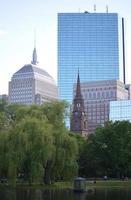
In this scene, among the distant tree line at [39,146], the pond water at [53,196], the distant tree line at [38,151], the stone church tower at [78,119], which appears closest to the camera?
the pond water at [53,196]

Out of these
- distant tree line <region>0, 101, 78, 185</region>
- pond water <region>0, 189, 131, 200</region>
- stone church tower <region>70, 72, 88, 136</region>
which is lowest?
pond water <region>0, 189, 131, 200</region>

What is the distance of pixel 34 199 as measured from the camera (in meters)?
43.4

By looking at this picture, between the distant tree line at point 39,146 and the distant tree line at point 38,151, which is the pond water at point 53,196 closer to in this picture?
the distant tree line at point 38,151

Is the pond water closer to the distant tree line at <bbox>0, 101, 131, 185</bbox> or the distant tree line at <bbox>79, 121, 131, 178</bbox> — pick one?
the distant tree line at <bbox>0, 101, 131, 185</bbox>

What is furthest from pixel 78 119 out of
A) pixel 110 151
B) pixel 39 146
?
pixel 39 146

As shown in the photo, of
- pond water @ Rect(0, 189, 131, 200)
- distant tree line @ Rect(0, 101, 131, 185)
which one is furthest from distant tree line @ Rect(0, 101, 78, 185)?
pond water @ Rect(0, 189, 131, 200)

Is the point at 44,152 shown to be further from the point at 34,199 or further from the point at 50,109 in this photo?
the point at 34,199

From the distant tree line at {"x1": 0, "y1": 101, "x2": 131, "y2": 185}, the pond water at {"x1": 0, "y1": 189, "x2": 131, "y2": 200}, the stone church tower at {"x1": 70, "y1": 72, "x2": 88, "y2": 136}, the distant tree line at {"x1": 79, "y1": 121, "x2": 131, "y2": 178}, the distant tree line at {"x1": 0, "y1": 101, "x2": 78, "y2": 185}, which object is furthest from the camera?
the stone church tower at {"x1": 70, "y1": 72, "x2": 88, "y2": 136}

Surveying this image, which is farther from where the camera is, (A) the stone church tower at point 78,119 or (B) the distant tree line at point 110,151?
(A) the stone church tower at point 78,119

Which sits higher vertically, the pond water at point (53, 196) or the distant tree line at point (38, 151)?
the distant tree line at point (38, 151)

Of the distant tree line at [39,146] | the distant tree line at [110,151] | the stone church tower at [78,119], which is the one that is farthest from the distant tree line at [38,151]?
the stone church tower at [78,119]

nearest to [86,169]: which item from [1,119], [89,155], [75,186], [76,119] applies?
[89,155]

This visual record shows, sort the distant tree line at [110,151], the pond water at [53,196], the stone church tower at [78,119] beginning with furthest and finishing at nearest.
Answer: the stone church tower at [78,119], the distant tree line at [110,151], the pond water at [53,196]

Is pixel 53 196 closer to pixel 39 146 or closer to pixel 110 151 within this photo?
pixel 39 146
